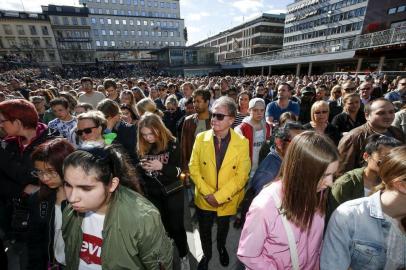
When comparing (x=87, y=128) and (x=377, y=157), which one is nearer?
(x=377, y=157)

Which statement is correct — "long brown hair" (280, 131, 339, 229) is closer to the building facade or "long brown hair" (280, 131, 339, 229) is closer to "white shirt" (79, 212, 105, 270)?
"white shirt" (79, 212, 105, 270)

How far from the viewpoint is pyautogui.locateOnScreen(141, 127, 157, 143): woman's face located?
265 cm

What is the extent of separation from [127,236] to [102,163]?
0.56 meters

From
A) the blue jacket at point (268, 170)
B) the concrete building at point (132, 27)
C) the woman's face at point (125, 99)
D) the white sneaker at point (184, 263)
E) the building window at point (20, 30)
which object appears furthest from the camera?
the concrete building at point (132, 27)

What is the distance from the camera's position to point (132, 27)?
235 feet

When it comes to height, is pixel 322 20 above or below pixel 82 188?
above

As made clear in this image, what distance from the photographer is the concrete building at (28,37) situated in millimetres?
52125

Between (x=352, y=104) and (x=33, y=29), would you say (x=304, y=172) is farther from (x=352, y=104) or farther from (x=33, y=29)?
(x=33, y=29)

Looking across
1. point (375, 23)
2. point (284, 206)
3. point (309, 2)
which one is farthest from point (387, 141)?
point (309, 2)

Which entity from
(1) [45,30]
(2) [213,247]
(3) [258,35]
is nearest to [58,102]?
(2) [213,247]

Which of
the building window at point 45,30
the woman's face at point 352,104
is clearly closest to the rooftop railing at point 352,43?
the woman's face at point 352,104

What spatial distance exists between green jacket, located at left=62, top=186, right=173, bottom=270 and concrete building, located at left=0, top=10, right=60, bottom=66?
65.5m

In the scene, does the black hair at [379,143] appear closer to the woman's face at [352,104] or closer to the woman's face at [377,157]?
the woman's face at [377,157]

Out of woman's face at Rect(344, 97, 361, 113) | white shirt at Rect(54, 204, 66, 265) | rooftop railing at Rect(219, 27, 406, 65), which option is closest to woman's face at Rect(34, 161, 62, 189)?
white shirt at Rect(54, 204, 66, 265)
